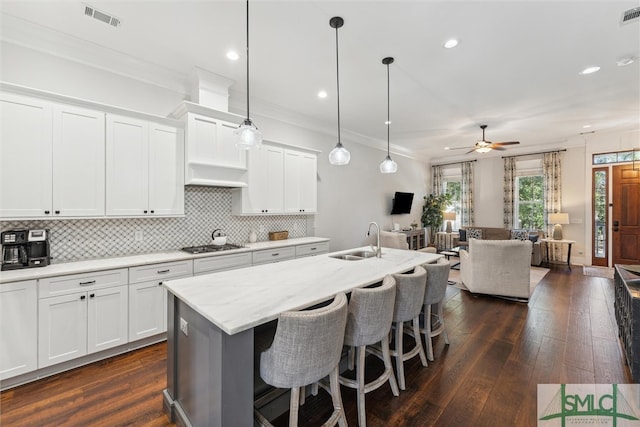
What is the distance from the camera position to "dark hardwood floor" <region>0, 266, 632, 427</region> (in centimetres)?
192

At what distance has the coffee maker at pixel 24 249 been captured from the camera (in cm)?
234

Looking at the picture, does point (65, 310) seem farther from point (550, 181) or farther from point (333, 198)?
point (550, 181)

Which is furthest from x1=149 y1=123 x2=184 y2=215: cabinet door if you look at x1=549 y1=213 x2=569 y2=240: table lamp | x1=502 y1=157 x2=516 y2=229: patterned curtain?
x1=502 y1=157 x2=516 y2=229: patterned curtain

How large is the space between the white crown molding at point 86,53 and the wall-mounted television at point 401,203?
5.53 meters

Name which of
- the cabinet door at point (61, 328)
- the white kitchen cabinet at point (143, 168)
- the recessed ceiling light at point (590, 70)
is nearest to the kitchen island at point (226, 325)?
the cabinet door at point (61, 328)

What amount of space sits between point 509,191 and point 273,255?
23.6ft

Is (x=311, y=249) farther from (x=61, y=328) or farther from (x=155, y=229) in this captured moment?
(x=61, y=328)

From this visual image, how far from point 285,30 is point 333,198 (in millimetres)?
3426

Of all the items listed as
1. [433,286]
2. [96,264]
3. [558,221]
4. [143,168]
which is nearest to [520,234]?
[558,221]

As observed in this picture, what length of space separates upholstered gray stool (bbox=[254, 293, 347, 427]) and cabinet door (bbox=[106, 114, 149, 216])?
242 cm

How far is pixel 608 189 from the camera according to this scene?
6344mm

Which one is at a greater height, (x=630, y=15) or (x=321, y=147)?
(x=630, y=15)

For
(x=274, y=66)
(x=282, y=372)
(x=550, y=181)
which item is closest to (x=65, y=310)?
(x=282, y=372)

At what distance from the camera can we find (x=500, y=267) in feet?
14.1
